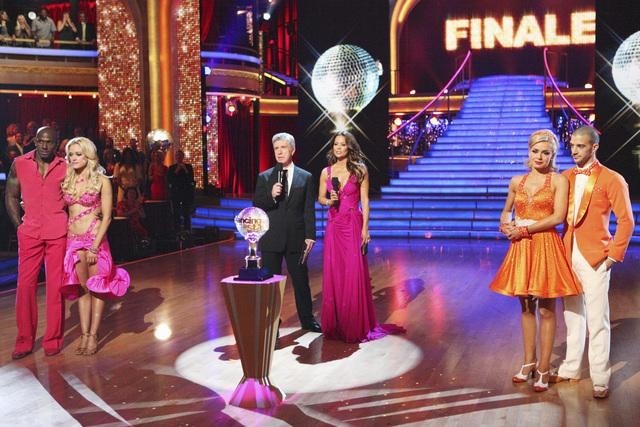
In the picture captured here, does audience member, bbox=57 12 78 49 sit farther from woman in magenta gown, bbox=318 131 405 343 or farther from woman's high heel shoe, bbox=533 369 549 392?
woman's high heel shoe, bbox=533 369 549 392

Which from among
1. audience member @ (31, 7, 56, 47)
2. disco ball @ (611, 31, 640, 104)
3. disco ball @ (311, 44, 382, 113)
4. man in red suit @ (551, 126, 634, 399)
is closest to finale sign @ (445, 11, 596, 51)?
audience member @ (31, 7, 56, 47)

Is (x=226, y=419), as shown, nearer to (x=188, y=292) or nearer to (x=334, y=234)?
(x=334, y=234)

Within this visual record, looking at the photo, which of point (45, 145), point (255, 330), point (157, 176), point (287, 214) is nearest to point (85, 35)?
point (157, 176)

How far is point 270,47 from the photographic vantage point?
24.1m

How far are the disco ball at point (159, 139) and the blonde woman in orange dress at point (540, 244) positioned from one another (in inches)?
429

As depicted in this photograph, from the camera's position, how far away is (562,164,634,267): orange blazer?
446 cm

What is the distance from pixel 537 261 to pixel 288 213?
1.94 meters

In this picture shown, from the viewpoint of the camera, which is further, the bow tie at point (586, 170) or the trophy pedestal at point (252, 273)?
the bow tie at point (586, 170)

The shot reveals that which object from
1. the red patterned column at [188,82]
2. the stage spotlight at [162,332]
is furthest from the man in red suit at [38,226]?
the red patterned column at [188,82]

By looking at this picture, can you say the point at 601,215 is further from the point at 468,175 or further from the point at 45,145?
the point at 468,175

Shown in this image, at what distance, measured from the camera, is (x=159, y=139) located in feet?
49.2

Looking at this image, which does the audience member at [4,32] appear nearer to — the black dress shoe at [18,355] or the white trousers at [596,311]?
the black dress shoe at [18,355]

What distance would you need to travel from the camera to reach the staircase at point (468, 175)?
13.1 m

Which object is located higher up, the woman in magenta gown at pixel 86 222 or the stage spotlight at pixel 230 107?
the stage spotlight at pixel 230 107
